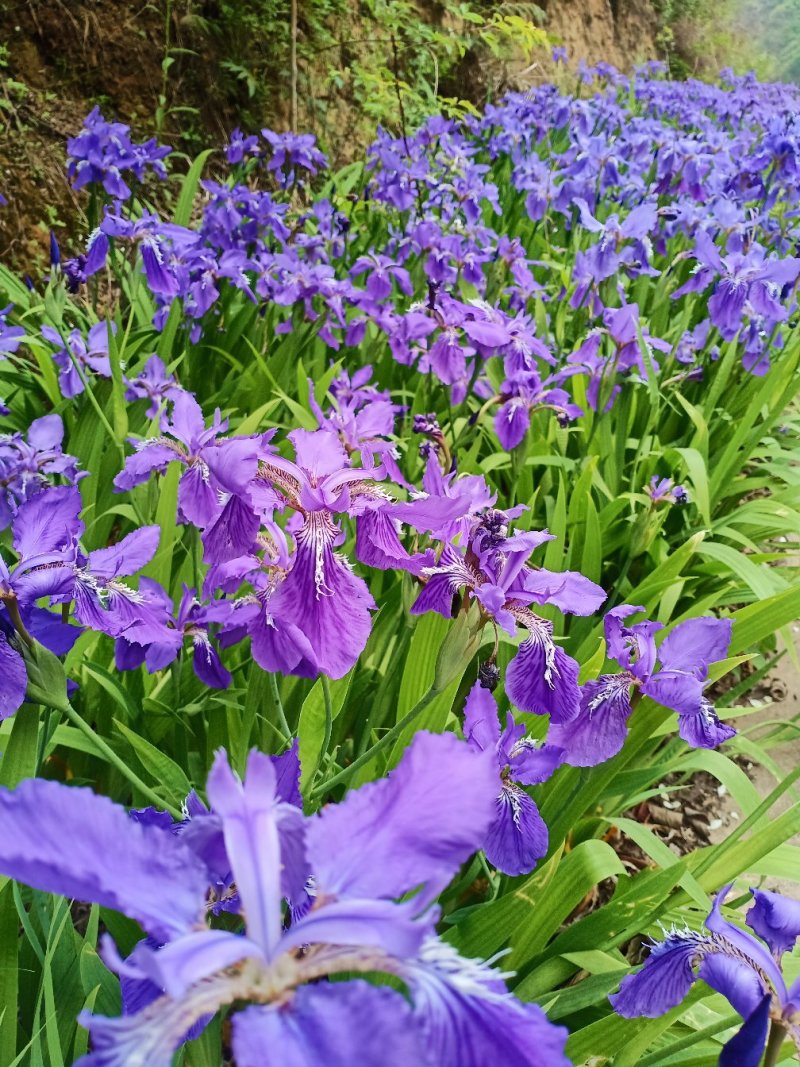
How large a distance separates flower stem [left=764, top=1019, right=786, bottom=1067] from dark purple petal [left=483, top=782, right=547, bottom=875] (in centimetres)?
39

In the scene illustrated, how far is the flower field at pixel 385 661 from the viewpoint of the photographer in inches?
19.3

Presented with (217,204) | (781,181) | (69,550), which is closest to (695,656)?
(69,550)

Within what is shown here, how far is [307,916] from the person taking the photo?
1.65ft

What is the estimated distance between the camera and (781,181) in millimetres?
3773

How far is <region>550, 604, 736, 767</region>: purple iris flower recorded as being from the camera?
1082 millimetres

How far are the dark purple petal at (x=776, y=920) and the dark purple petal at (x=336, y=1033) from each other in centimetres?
55

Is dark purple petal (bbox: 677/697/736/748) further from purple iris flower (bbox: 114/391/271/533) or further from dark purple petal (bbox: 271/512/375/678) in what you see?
purple iris flower (bbox: 114/391/271/533)

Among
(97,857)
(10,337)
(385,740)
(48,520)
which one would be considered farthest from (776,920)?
(10,337)

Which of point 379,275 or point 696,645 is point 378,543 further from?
point 379,275

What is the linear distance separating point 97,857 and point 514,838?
28.9 inches

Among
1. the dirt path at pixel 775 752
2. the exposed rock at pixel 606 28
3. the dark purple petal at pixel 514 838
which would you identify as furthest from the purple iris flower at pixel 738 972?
the exposed rock at pixel 606 28

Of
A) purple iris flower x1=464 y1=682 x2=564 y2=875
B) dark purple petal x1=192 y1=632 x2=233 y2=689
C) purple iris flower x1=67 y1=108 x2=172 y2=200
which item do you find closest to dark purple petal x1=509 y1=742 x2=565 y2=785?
purple iris flower x1=464 y1=682 x2=564 y2=875

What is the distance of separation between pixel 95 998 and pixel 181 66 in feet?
17.3

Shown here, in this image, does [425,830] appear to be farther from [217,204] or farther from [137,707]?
[217,204]
